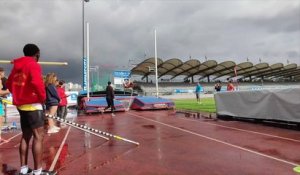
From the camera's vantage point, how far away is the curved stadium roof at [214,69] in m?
73.5

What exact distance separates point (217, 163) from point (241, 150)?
1485mm

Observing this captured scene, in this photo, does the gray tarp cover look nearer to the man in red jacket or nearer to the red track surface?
the red track surface

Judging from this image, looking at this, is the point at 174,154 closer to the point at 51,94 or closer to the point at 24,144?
the point at 24,144

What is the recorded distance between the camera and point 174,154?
7.06 meters

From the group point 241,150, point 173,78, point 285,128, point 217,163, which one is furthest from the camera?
point 173,78

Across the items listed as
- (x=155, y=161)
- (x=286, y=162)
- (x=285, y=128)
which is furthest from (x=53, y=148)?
(x=285, y=128)

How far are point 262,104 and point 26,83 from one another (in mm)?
10110

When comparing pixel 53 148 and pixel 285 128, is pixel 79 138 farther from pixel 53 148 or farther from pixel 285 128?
pixel 285 128

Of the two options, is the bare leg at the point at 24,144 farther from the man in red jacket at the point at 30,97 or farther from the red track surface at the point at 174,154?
the red track surface at the point at 174,154

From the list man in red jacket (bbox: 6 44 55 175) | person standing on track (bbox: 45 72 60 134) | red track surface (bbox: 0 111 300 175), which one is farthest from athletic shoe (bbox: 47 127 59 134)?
man in red jacket (bbox: 6 44 55 175)

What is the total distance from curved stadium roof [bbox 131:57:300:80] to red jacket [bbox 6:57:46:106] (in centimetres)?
6207

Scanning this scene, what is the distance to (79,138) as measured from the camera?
984cm

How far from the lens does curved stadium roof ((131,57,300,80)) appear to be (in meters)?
73.5

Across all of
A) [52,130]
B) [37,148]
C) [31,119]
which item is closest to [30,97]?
[31,119]
